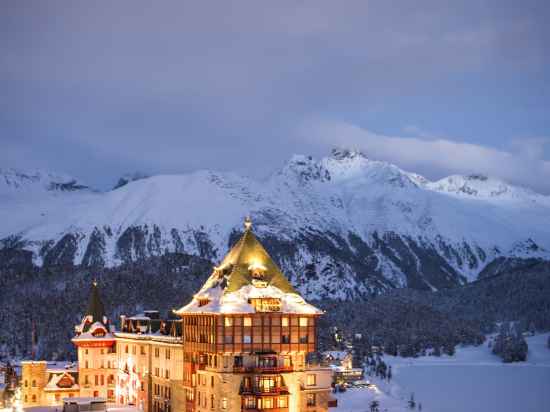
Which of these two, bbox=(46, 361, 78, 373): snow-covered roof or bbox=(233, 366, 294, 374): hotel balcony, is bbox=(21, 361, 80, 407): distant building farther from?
bbox=(233, 366, 294, 374): hotel balcony

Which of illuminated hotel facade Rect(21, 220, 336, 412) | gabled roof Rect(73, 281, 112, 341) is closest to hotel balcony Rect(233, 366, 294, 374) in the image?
illuminated hotel facade Rect(21, 220, 336, 412)

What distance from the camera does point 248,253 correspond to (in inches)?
4727

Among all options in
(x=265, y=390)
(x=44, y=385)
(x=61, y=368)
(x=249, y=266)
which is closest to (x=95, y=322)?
(x=61, y=368)

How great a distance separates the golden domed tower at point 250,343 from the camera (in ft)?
373

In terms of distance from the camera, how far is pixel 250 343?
115m

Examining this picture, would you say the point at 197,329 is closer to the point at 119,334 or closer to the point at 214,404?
the point at 214,404

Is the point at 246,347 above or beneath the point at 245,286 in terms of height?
beneath

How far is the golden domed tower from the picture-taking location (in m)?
114

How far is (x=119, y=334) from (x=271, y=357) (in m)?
42.8

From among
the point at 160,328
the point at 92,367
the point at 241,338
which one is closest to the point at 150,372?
the point at 160,328

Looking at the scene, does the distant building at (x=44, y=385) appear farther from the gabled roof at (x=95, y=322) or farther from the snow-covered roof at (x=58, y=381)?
the gabled roof at (x=95, y=322)

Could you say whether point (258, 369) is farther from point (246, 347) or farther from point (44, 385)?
point (44, 385)

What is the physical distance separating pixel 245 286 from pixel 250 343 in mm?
6728

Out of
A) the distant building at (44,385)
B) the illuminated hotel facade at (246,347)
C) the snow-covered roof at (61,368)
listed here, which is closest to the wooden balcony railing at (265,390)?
the illuminated hotel facade at (246,347)
